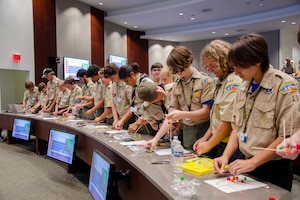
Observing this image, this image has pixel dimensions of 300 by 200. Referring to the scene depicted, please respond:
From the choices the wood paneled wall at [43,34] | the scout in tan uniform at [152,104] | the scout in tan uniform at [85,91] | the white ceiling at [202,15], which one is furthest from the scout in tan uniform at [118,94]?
the white ceiling at [202,15]

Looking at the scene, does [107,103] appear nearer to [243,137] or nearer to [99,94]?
[99,94]

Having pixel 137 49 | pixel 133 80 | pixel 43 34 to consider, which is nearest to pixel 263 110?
pixel 133 80

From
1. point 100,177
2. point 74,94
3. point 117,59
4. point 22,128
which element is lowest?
point 22,128

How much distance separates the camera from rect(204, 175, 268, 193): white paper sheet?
4.07 ft

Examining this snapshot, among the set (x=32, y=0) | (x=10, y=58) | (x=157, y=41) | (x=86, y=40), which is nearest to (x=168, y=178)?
(x=10, y=58)

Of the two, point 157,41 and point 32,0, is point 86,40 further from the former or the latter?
point 157,41

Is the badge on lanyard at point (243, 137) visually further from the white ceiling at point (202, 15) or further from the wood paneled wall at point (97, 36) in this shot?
the wood paneled wall at point (97, 36)

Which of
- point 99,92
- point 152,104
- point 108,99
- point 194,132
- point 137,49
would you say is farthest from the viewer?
point 137,49

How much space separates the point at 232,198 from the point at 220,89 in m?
0.82

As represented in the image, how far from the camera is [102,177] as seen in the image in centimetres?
161

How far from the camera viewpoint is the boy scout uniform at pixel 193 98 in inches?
78.2

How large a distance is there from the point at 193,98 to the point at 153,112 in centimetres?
53

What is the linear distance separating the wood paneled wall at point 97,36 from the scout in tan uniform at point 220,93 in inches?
300

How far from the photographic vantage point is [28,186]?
321 centimetres
